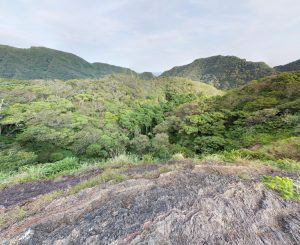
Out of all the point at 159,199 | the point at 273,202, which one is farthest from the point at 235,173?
the point at 159,199

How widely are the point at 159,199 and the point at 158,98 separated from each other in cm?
4159

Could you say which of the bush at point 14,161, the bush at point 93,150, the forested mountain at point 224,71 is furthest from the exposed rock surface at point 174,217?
the forested mountain at point 224,71

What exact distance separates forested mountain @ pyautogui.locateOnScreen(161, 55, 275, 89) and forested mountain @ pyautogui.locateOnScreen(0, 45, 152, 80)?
108ft

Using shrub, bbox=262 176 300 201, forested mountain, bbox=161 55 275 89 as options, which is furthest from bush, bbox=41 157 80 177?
forested mountain, bbox=161 55 275 89

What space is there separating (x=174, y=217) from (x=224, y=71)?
7418 centimetres

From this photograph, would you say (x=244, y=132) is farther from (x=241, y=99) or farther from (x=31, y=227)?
(x=31, y=227)

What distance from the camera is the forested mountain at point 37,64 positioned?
4599 inches

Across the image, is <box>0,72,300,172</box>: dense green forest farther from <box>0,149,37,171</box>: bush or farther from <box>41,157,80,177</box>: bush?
<box>41,157,80,177</box>: bush

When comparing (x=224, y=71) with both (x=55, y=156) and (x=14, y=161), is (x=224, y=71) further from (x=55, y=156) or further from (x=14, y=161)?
(x=14, y=161)

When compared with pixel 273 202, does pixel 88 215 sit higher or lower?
lower

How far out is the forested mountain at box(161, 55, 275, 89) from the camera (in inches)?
2280

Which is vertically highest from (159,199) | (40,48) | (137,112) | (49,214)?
(40,48)

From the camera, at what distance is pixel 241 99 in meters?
21.8

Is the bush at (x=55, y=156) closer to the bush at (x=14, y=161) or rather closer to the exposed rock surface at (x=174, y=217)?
the bush at (x=14, y=161)
